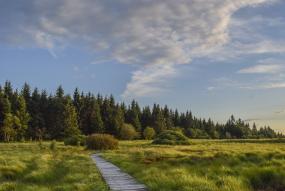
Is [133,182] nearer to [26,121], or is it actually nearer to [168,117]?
[26,121]

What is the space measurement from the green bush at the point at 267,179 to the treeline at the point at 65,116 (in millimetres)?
58959

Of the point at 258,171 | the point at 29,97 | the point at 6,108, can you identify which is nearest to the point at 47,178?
the point at 258,171

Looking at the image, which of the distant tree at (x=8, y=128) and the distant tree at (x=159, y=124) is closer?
the distant tree at (x=8, y=128)

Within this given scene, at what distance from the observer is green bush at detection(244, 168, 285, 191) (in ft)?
44.1

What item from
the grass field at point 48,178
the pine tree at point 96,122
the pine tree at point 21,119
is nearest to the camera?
the grass field at point 48,178

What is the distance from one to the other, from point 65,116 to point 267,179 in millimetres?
72476

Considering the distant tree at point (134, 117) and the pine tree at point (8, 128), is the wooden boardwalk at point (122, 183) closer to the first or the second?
the pine tree at point (8, 128)

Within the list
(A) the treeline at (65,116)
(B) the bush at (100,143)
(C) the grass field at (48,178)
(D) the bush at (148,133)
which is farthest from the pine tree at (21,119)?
(C) the grass field at (48,178)

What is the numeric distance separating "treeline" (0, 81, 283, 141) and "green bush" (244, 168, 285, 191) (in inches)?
2321

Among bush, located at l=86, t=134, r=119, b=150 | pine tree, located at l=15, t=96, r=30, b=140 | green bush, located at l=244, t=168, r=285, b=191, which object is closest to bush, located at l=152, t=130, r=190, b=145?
bush, located at l=86, t=134, r=119, b=150

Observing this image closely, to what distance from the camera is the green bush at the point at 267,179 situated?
13.5 m

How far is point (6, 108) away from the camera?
7981 centimetres

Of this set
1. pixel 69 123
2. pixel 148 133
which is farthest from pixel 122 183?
pixel 148 133

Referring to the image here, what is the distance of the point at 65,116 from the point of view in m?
84.2
